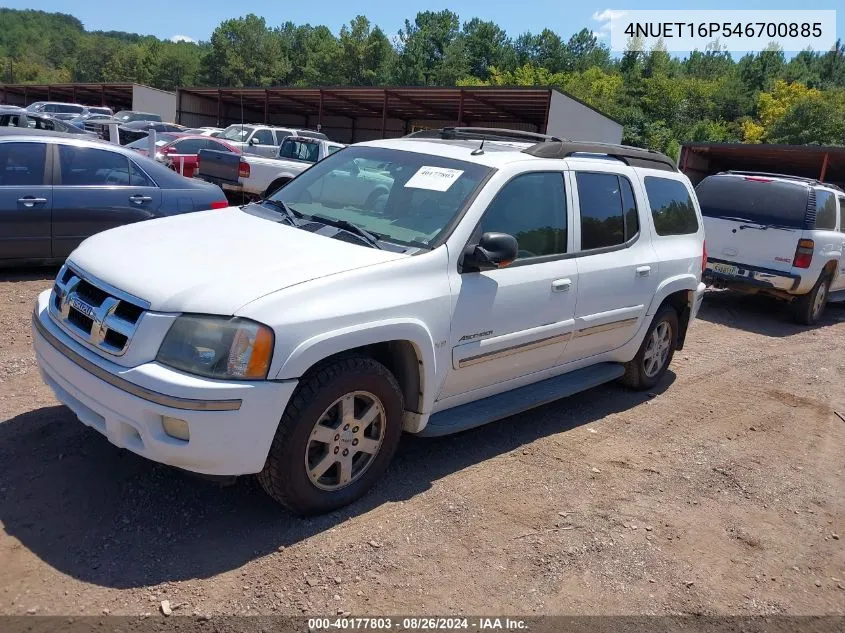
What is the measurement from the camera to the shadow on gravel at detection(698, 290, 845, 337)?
372 inches

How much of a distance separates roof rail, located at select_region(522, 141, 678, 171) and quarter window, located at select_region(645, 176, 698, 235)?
0.52 ft

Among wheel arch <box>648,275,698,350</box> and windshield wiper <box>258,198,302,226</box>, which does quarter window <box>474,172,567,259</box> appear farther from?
wheel arch <box>648,275,698,350</box>

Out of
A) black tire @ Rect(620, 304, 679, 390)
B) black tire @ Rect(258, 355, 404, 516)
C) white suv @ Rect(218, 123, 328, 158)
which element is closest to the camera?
black tire @ Rect(258, 355, 404, 516)

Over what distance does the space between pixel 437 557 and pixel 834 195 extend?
9.24m

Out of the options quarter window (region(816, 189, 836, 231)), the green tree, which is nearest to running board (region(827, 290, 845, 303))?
quarter window (region(816, 189, 836, 231))

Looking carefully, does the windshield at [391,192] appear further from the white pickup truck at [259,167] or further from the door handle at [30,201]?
the white pickup truck at [259,167]

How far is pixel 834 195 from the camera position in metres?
10.0

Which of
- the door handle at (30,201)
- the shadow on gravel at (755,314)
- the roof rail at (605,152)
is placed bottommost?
the shadow on gravel at (755,314)

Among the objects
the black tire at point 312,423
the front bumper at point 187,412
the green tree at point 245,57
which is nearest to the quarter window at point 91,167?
the front bumper at point 187,412

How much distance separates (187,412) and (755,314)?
9284 millimetres

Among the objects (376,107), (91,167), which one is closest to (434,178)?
(91,167)

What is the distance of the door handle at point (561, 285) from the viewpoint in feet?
14.5

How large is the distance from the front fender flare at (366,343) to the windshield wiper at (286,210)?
105cm

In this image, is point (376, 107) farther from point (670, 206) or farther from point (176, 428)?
point (176, 428)
